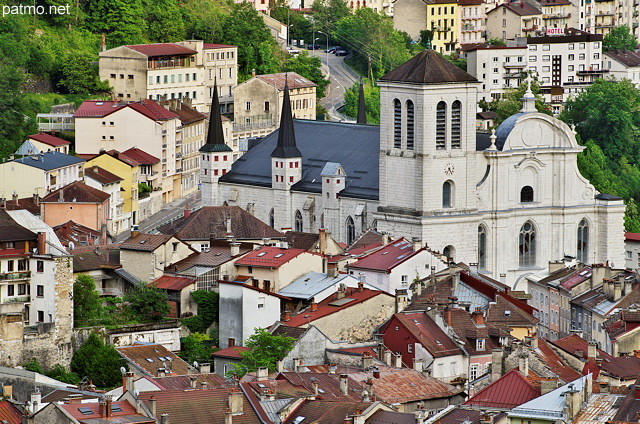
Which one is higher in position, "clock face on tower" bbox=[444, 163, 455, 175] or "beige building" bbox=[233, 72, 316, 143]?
"beige building" bbox=[233, 72, 316, 143]

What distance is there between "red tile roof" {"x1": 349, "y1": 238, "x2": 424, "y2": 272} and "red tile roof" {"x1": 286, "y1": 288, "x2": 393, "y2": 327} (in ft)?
18.9

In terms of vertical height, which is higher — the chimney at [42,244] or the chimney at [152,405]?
the chimney at [42,244]

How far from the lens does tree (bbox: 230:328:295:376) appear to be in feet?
318

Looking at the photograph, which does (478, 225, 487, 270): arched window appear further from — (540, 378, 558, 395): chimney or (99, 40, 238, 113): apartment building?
(540, 378, 558, 395): chimney

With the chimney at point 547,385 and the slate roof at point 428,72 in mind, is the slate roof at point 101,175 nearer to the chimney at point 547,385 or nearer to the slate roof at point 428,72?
the slate roof at point 428,72

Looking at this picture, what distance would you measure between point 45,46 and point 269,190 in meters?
36.4

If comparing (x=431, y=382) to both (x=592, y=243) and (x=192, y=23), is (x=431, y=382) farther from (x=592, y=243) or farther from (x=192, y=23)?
(x=192, y=23)

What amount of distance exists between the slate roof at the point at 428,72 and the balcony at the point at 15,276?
29.4m

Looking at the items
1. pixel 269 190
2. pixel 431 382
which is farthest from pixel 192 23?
pixel 431 382

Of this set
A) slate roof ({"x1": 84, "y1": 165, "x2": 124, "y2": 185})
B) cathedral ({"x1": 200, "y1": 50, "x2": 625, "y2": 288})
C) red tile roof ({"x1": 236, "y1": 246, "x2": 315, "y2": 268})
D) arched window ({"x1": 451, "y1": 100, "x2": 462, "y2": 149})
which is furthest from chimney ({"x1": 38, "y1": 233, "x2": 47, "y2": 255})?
slate roof ({"x1": 84, "y1": 165, "x2": 124, "y2": 185})

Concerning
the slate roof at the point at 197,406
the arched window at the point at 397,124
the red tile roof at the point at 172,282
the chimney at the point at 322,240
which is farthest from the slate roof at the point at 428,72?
the slate roof at the point at 197,406

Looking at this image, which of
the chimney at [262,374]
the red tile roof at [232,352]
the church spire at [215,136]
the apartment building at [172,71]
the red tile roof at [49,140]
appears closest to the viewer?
the chimney at [262,374]

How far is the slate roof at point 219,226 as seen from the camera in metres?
125

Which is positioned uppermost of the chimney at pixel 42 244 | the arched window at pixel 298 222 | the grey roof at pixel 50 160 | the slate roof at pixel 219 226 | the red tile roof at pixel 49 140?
the red tile roof at pixel 49 140
